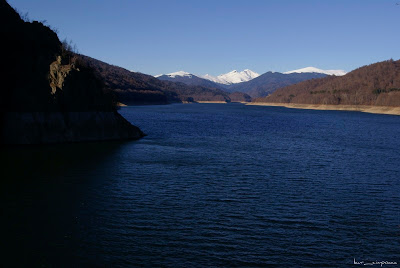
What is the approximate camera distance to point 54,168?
34.1 metres

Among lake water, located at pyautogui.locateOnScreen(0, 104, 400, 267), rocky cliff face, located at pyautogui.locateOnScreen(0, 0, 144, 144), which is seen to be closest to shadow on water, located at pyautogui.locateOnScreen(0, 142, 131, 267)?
lake water, located at pyautogui.locateOnScreen(0, 104, 400, 267)

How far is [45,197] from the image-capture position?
24.7 m

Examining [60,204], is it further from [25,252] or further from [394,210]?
[394,210]

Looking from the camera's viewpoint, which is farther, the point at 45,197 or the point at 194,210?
the point at 45,197

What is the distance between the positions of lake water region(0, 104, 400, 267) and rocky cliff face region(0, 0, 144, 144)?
20.5ft

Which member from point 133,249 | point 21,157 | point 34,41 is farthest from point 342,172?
point 34,41

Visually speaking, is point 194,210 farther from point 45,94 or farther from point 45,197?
point 45,94

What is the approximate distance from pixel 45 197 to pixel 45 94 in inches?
1112

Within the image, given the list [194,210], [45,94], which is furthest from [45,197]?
[45,94]

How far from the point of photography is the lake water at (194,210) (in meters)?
16.9

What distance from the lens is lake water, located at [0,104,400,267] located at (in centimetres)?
1691

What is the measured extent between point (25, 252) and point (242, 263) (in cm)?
952

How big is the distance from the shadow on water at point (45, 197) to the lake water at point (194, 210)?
8 centimetres

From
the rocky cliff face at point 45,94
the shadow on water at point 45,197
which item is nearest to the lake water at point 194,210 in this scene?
the shadow on water at point 45,197
